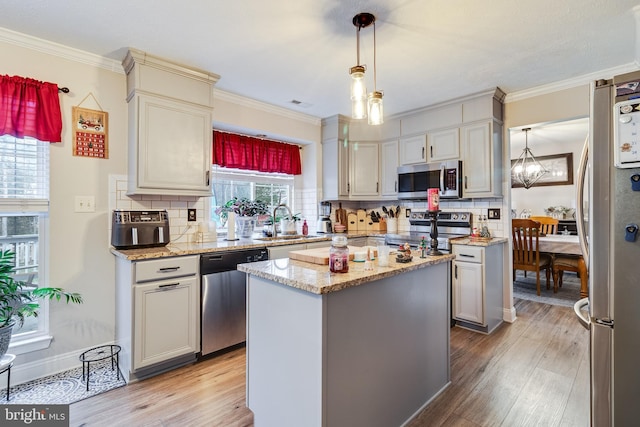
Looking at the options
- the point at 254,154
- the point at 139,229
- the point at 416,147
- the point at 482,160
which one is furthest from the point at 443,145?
the point at 139,229

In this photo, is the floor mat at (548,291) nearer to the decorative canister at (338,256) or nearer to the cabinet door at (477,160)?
the cabinet door at (477,160)

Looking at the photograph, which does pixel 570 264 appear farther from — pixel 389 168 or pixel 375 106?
pixel 375 106

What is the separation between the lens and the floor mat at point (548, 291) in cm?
400

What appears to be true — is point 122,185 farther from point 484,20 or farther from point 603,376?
point 603,376

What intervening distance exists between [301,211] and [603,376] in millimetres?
3447

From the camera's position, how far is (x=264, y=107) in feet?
11.6

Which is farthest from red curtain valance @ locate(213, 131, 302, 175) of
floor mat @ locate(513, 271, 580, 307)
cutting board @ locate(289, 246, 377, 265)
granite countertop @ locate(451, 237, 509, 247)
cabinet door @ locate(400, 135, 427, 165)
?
floor mat @ locate(513, 271, 580, 307)

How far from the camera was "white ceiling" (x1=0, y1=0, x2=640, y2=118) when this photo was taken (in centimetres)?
186

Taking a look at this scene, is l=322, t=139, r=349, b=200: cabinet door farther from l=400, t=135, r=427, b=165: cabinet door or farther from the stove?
the stove

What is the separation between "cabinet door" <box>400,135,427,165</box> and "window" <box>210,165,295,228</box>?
149 centimetres

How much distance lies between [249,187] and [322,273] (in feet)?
8.25

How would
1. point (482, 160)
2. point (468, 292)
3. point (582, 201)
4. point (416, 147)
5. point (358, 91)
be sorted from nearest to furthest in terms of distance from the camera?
point (582, 201) → point (358, 91) → point (468, 292) → point (482, 160) → point (416, 147)

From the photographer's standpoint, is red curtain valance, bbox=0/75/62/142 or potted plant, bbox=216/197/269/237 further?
potted plant, bbox=216/197/269/237

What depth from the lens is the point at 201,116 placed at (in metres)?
2.71
